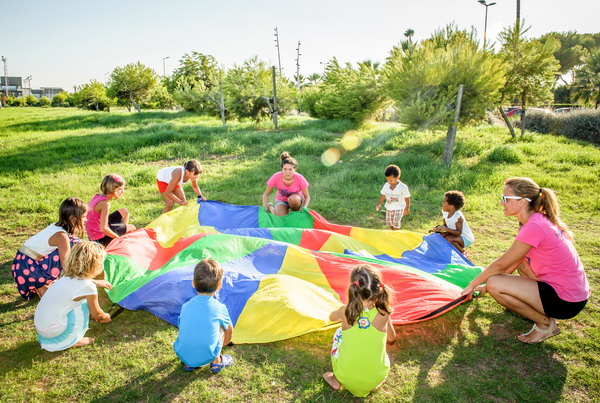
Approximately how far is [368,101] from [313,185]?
9.24 metres

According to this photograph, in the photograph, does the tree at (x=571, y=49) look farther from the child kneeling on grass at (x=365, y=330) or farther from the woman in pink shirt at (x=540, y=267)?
the child kneeling on grass at (x=365, y=330)

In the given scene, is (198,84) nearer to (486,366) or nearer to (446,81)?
(446,81)

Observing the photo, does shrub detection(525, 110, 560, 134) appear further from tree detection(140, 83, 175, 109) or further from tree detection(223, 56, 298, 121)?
tree detection(140, 83, 175, 109)

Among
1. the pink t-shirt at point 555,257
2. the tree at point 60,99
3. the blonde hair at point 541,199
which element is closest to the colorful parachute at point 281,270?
the pink t-shirt at point 555,257

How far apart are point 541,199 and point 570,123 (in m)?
15.4

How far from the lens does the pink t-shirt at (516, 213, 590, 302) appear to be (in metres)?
2.89

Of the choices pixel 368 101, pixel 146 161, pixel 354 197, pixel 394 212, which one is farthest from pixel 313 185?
pixel 368 101

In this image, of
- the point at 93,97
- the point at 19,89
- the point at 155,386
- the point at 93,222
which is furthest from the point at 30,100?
the point at 155,386

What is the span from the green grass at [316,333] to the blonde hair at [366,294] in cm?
67

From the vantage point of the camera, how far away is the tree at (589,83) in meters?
23.7

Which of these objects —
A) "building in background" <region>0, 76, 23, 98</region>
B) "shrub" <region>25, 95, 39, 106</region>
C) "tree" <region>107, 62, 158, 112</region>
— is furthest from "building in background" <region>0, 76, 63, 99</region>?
"tree" <region>107, 62, 158, 112</region>

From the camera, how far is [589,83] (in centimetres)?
2416

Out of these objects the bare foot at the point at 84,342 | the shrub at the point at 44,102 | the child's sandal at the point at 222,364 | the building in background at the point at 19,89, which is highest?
the building in background at the point at 19,89

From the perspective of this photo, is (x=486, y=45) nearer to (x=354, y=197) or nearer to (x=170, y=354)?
(x=354, y=197)
